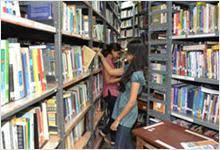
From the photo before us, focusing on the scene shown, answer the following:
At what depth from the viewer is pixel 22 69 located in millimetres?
1354

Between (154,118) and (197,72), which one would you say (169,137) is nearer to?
(197,72)

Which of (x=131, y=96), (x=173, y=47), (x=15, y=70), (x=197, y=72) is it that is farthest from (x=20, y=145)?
(x=173, y=47)

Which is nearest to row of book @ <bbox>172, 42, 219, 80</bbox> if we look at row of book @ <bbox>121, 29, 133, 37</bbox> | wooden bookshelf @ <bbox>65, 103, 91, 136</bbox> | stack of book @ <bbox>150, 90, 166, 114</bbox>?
stack of book @ <bbox>150, 90, 166, 114</bbox>

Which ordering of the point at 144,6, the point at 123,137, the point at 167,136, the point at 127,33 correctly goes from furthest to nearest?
the point at 127,33, the point at 144,6, the point at 123,137, the point at 167,136

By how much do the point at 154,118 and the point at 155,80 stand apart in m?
0.45

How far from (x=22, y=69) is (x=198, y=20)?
170 cm

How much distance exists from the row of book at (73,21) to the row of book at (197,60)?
0.96 m

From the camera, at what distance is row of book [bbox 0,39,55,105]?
1.19m

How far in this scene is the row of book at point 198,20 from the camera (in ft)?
7.39

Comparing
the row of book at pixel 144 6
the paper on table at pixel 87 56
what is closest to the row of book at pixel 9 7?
the paper on table at pixel 87 56

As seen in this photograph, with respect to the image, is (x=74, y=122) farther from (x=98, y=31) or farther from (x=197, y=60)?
(x=98, y=31)

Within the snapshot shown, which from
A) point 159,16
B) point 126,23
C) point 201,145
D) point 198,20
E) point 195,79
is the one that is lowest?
point 201,145

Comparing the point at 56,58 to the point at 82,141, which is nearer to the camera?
the point at 56,58

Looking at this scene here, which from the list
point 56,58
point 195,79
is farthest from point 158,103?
point 56,58
